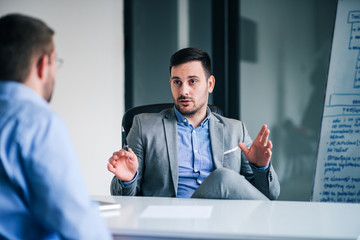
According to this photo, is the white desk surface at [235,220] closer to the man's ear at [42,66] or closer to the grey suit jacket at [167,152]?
the man's ear at [42,66]

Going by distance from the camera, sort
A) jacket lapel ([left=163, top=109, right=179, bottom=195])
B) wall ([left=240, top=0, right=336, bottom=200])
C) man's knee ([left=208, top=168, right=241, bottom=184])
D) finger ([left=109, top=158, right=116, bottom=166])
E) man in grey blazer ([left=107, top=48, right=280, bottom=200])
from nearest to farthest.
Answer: man's knee ([left=208, top=168, right=241, bottom=184])
finger ([left=109, top=158, right=116, bottom=166])
man in grey blazer ([left=107, top=48, right=280, bottom=200])
jacket lapel ([left=163, top=109, right=179, bottom=195])
wall ([left=240, top=0, right=336, bottom=200])

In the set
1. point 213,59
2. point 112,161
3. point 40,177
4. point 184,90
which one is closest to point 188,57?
point 184,90

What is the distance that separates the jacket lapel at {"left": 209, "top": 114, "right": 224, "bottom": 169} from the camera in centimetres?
232

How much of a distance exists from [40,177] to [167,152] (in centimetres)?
141

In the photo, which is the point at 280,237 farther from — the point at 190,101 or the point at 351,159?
the point at 351,159

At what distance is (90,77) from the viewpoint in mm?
3953

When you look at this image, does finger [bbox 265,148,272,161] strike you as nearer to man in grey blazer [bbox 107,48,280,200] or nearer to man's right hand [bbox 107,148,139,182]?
man in grey blazer [bbox 107,48,280,200]

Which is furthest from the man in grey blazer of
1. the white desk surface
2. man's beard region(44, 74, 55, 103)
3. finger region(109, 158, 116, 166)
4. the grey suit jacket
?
man's beard region(44, 74, 55, 103)

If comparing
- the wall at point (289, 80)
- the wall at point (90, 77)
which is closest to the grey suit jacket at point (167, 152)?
the wall at point (289, 80)

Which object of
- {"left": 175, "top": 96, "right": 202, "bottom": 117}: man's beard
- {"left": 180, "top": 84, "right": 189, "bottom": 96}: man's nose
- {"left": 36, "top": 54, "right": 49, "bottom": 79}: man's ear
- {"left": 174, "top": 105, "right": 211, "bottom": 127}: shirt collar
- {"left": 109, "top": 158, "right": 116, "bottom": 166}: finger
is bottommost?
{"left": 109, "top": 158, "right": 116, "bottom": 166}: finger

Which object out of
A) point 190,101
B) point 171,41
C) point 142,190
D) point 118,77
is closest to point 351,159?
point 190,101

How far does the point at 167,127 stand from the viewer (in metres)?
2.37

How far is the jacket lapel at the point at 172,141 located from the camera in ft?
7.34

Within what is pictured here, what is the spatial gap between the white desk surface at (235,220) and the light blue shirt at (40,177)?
237 mm
